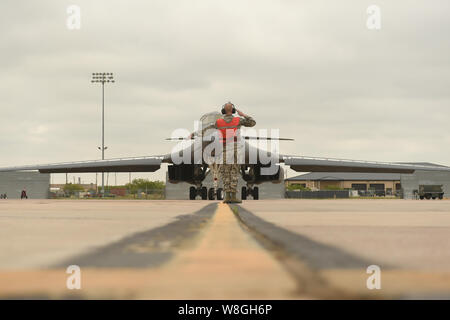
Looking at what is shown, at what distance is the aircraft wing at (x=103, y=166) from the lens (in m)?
36.1

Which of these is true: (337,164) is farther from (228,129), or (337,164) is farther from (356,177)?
(356,177)

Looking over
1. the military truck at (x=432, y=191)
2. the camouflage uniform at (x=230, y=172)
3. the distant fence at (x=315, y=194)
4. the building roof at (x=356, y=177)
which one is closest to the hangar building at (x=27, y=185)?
the distant fence at (x=315, y=194)

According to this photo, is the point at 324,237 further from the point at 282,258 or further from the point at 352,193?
the point at 352,193

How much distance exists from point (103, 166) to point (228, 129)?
50.2ft

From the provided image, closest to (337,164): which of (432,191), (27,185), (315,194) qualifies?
(432,191)

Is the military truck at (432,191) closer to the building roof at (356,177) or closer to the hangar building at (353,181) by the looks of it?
the hangar building at (353,181)

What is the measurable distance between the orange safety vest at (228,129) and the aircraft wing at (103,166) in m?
10.2

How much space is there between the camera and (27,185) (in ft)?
183

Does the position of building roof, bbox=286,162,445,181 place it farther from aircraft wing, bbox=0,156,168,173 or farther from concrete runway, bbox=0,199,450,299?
concrete runway, bbox=0,199,450,299

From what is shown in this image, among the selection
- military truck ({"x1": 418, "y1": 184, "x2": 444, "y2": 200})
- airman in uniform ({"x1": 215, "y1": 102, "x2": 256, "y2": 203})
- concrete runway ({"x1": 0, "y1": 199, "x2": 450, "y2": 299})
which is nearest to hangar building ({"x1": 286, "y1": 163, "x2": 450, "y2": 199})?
military truck ({"x1": 418, "y1": 184, "x2": 444, "y2": 200})

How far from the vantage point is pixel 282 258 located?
5086 mm
